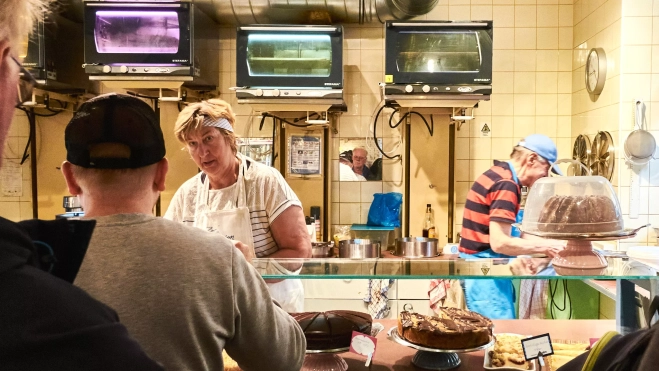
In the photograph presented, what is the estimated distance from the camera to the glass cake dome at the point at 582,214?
152 cm

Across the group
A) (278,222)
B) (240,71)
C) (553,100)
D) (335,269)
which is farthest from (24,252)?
(553,100)

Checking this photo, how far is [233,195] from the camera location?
2320 mm

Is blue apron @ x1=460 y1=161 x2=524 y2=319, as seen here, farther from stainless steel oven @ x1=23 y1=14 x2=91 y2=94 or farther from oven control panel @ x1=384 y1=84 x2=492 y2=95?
stainless steel oven @ x1=23 y1=14 x2=91 y2=94

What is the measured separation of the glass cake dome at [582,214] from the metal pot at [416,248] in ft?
7.26

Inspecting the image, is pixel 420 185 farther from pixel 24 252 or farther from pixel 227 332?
pixel 24 252

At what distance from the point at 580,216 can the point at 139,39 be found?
322 cm

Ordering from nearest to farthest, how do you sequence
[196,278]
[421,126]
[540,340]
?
[196,278] < [540,340] < [421,126]

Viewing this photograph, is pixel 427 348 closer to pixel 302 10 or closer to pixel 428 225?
pixel 428 225

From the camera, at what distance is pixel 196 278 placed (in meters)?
1.00

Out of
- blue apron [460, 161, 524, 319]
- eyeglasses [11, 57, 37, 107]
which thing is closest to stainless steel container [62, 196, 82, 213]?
blue apron [460, 161, 524, 319]

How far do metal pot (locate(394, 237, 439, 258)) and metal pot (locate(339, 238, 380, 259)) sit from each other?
18 cm

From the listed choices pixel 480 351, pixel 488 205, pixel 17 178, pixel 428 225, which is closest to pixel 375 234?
pixel 428 225

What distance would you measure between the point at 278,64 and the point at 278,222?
1812mm

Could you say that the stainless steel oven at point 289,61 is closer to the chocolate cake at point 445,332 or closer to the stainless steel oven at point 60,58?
the stainless steel oven at point 60,58
